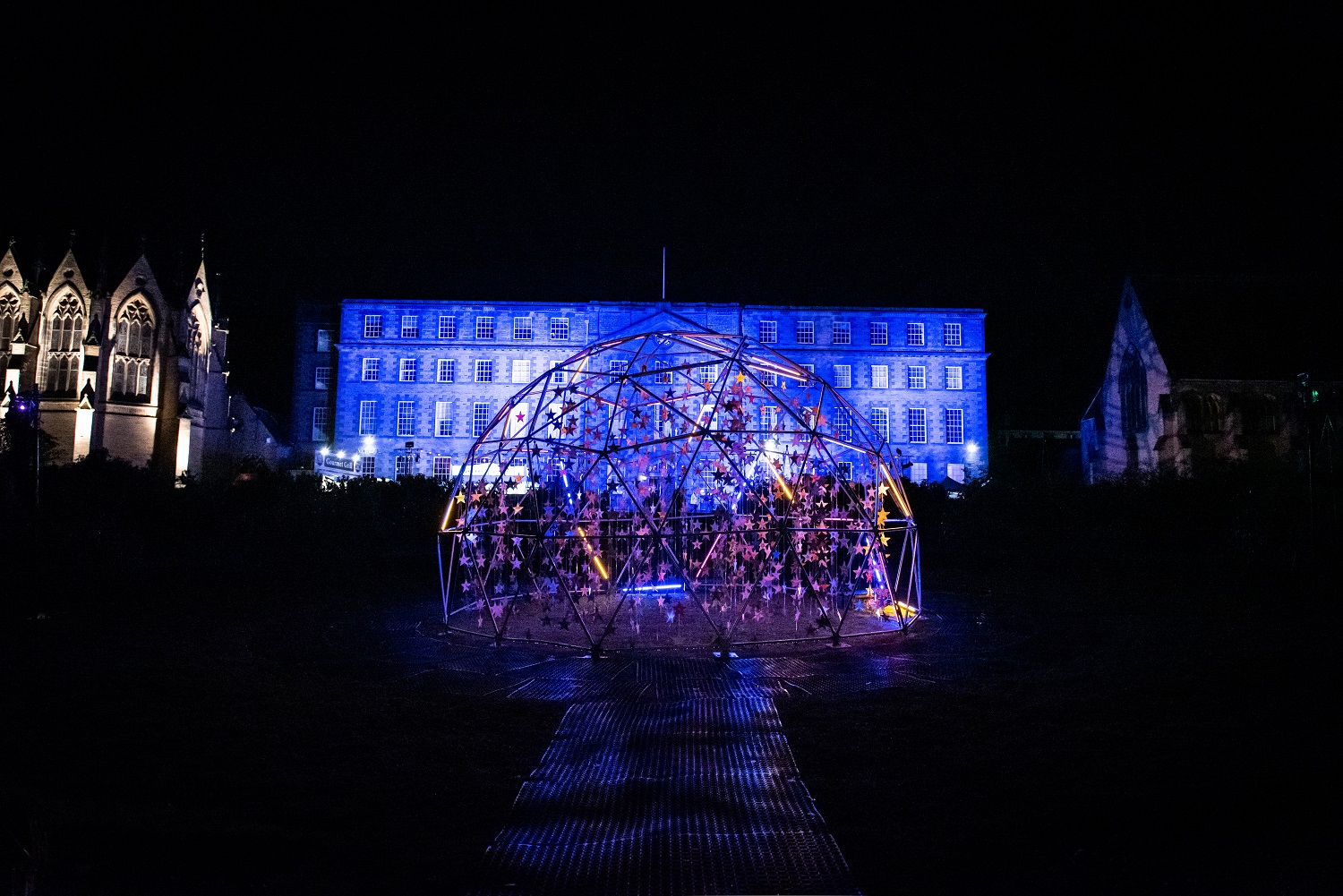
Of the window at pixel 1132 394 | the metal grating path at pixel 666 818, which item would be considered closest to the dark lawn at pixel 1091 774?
the metal grating path at pixel 666 818

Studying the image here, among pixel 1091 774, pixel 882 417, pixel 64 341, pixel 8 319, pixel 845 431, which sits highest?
pixel 8 319

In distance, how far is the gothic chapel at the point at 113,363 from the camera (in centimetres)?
3738

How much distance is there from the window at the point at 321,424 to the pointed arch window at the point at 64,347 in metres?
13.9

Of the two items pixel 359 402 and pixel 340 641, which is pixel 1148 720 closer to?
pixel 340 641

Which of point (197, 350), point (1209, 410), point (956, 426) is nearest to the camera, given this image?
point (1209, 410)

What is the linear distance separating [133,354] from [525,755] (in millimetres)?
42274

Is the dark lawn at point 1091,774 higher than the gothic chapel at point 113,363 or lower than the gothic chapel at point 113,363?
lower

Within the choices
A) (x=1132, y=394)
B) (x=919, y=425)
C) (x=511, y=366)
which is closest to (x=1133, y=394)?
(x=1132, y=394)

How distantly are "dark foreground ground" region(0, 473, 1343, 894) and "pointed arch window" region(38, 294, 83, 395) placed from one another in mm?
28112

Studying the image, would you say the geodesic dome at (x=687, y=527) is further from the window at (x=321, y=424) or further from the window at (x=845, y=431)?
the window at (x=321, y=424)

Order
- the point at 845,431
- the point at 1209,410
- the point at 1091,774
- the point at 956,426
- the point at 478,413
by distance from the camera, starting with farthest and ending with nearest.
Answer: the point at 956,426
the point at 478,413
the point at 1209,410
the point at 845,431
the point at 1091,774

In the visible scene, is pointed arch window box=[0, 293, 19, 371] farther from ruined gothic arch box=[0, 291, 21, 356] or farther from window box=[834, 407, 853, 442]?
window box=[834, 407, 853, 442]

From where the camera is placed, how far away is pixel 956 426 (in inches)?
1987

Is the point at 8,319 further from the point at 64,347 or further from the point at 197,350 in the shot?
the point at 197,350
